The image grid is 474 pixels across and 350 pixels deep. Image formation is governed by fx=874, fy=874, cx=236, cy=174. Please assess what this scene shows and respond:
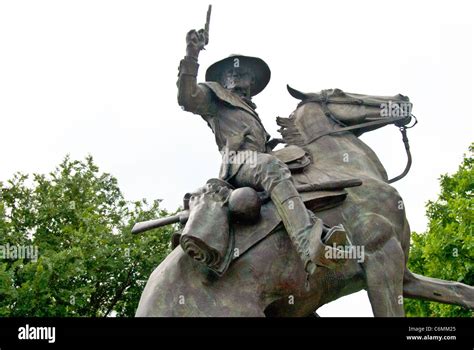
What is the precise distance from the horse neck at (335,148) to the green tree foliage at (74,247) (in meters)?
12.6

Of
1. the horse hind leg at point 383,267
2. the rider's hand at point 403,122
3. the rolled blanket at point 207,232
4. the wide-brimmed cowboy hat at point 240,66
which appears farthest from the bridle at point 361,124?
the rolled blanket at point 207,232

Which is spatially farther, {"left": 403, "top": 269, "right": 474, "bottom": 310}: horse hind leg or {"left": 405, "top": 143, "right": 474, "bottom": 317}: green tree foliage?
{"left": 405, "top": 143, "right": 474, "bottom": 317}: green tree foliage

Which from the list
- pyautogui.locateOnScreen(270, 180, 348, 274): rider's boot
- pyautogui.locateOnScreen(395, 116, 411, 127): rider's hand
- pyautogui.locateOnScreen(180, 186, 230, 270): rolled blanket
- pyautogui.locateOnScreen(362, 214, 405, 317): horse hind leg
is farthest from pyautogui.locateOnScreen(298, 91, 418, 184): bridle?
pyautogui.locateOnScreen(180, 186, 230, 270): rolled blanket

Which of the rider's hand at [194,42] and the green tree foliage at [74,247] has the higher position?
the green tree foliage at [74,247]

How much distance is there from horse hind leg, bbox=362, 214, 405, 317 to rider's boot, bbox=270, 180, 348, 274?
803 mm

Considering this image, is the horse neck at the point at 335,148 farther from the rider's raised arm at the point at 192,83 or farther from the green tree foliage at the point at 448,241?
the green tree foliage at the point at 448,241

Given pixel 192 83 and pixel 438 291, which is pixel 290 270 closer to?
pixel 438 291

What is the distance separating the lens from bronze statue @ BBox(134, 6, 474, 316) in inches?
331

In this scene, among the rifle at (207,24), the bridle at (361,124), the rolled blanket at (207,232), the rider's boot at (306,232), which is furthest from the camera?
the bridle at (361,124)

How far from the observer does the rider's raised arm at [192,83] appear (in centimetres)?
899

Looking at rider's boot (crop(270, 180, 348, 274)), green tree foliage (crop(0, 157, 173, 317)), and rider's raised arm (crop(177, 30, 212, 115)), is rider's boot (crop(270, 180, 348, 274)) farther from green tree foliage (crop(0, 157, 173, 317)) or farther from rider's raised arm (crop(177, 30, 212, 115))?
green tree foliage (crop(0, 157, 173, 317))

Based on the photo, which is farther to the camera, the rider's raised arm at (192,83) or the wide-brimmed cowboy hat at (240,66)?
the wide-brimmed cowboy hat at (240,66)

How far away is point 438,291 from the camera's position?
9.30 meters
